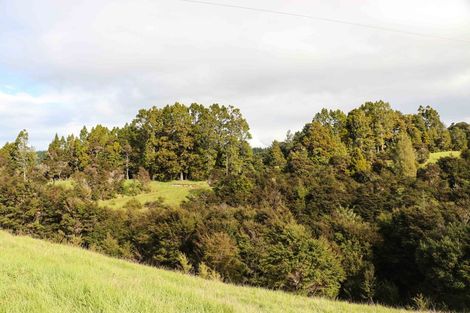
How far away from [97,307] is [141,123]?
74.2 meters

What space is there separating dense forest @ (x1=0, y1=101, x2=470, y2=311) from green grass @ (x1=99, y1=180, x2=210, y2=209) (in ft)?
6.52

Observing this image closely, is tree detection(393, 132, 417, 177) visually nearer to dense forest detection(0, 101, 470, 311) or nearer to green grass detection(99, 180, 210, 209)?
dense forest detection(0, 101, 470, 311)

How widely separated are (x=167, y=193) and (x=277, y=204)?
56.4 feet

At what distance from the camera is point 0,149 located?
3551 inches

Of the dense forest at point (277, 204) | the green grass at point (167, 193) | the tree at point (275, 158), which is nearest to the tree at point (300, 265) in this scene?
the dense forest at point (277, 204)

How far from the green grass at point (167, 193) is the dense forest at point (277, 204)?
1.99m

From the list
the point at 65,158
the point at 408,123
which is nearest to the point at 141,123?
the point at 65,158

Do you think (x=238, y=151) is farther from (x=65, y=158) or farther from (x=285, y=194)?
(x=65, y=158)

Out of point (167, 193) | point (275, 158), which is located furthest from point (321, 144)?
point (167, 193)

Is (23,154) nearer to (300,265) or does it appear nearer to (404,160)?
(300,265)

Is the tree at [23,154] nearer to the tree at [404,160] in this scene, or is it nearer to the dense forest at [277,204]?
the dense forest at [277,204]

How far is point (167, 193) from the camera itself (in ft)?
188

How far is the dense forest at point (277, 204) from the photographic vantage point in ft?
98.9

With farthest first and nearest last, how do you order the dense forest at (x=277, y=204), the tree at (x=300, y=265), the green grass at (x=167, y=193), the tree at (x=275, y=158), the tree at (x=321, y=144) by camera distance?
the tree at (x=275, y=158)
the tree at (x=321, y=144)
the green grass at (x=167, y=193)
the dense forest at (x=277, y=204)
the tree at (x=300, y=265)
